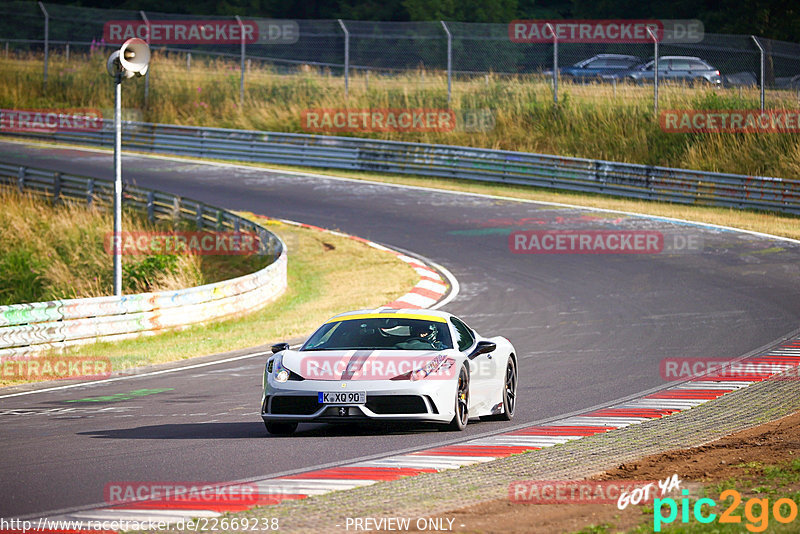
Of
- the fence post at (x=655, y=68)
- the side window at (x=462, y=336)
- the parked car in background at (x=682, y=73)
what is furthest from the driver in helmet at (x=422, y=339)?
the parked car in background at (x=682, y=73)

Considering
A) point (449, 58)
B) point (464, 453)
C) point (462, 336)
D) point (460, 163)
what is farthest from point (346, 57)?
point (464, 453)

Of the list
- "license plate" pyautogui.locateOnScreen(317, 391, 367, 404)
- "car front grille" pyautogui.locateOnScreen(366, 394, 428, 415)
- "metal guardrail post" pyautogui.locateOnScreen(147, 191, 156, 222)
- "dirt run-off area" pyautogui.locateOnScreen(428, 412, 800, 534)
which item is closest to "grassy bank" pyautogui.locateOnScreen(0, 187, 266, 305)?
"metal guardrail post" pyautogui.locateOnScreen(147, 191, 156, 222)

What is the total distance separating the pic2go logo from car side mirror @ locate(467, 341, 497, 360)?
12.7 ft

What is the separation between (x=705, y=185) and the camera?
98.3 feet

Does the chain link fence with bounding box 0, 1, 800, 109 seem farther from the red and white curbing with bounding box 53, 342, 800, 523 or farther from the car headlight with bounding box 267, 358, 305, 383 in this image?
the car headlight with bounding box 267, 358, 305, 383

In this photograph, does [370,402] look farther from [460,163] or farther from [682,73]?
[682,73]

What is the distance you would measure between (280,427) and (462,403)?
1641 mm

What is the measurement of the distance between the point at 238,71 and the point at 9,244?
18572 millimetres

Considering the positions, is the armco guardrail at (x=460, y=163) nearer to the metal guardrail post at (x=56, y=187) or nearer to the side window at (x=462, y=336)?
the metal guardrail post at (x=56, y=187)

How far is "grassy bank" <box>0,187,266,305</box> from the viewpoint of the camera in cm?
2220

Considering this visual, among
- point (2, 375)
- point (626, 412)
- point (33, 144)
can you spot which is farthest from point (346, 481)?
point (33, 144)

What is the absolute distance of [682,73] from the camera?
1356 inches

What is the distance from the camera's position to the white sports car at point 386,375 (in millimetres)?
9430

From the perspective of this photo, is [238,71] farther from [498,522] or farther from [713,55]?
[498,522]
